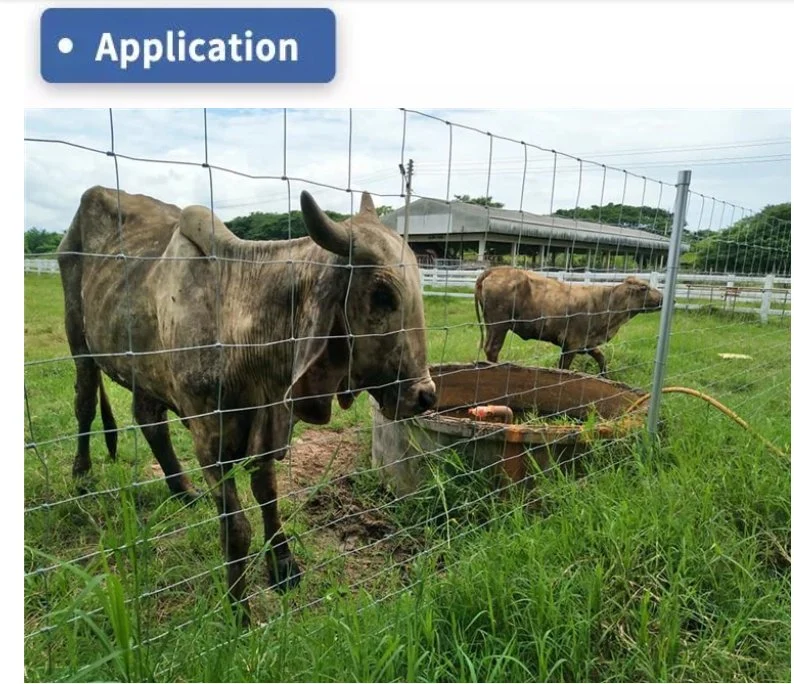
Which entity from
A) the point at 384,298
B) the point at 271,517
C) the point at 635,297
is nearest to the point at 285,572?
the point at 271,517

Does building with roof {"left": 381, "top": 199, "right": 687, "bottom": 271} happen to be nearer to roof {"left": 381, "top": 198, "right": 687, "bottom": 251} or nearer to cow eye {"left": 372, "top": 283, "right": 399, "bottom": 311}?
roof {"left": 381, "top": 198, "right": 687, "bottom": 251}

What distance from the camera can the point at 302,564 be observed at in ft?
10.6

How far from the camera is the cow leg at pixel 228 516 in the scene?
2.63 m

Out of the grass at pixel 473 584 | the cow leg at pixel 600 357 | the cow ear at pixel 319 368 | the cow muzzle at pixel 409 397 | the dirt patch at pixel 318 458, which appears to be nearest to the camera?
the grass at pixel 473 584

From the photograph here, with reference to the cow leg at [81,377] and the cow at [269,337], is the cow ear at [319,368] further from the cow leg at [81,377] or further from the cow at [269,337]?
the cow leg at [81,377]

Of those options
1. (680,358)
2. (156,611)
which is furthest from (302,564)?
(680,358)

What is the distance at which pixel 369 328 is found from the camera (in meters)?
2.49

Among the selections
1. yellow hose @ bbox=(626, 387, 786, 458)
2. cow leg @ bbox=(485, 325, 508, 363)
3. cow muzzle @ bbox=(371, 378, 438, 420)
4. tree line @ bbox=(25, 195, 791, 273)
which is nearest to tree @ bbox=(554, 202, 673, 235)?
tree line @ bbox=(25, 195, 791, 273)

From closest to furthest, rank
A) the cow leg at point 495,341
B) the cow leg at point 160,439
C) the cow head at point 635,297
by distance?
the cow leg at point 160,439 < the cow leg at point 495,341 < the cow head at point 635,297

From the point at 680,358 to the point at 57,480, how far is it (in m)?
6.50

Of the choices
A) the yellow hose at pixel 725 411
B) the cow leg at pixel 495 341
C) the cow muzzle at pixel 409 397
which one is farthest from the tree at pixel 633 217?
the cow leg at pixel 495 341

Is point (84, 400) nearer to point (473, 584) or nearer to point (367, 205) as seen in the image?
point (367, 205)

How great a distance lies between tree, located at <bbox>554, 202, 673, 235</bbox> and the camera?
13.4 ft

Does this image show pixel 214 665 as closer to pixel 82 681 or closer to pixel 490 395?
pixel 82 681
